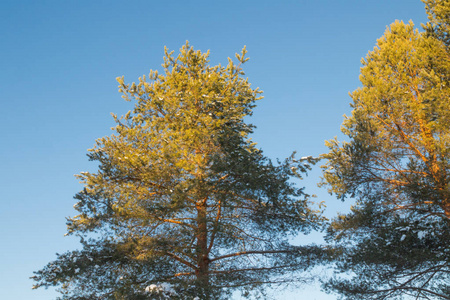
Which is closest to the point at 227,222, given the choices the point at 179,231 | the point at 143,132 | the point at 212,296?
the point at 179,231

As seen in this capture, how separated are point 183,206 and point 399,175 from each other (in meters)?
7.35

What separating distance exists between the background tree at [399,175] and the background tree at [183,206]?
5.38ft

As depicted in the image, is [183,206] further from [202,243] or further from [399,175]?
[399,175]

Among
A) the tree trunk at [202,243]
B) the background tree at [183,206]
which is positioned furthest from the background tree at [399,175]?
the tree trunk at [202,243]

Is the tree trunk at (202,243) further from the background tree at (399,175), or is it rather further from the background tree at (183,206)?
the background tree at (399,175)

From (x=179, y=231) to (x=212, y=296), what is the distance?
2.46m

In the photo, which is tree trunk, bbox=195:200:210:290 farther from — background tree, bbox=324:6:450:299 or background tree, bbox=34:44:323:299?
background tree, bbox=324:6:450:299

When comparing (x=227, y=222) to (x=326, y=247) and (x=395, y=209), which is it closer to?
(x=326, y=247)

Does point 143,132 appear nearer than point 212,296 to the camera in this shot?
No

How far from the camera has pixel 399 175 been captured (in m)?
12.6

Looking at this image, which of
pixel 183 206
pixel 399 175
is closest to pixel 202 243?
pixel 183 206

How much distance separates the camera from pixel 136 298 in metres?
10.1

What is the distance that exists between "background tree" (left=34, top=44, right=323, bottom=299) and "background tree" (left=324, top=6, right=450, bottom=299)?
1.64m

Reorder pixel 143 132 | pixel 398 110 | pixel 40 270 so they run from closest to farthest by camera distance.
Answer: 1. pixel 40 270
2. pixel 398 110
3. pixel 143 132
